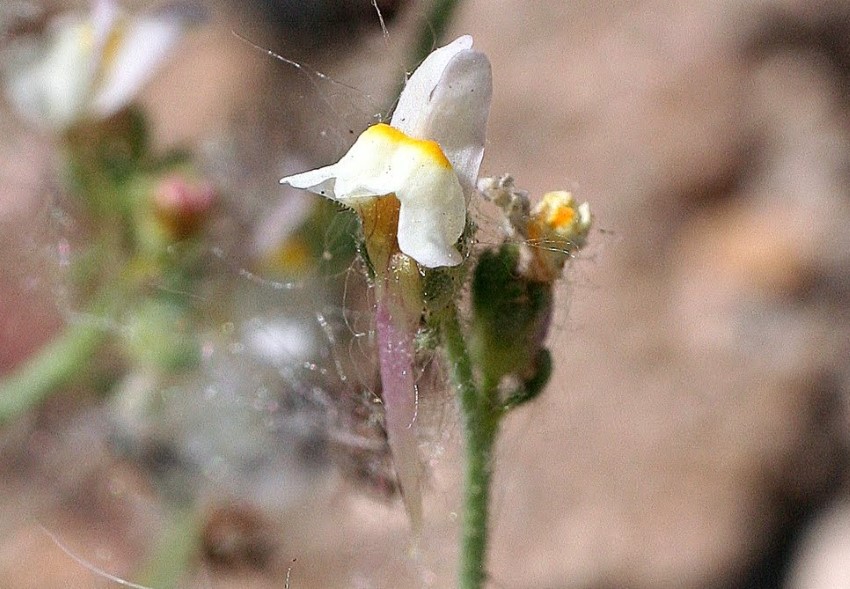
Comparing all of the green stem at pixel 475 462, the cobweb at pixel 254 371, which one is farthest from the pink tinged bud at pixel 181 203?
the green stem at pixel 475 462

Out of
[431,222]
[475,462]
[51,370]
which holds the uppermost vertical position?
[431,222]

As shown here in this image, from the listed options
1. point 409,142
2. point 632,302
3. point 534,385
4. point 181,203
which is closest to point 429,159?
point 409,142

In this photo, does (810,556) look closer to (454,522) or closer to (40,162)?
(454,522)

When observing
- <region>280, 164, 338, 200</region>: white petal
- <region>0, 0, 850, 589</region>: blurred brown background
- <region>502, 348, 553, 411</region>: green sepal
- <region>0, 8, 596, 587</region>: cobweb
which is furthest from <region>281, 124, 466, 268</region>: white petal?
<region>0, 0, 850, 589</region>: blurred brown background

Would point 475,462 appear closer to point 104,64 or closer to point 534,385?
point 534,385

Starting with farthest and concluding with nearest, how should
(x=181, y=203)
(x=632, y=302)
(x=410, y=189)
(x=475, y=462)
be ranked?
(x=632, y=302), (x=181, y=203), (x=475, y=462), (x=410, y=189)

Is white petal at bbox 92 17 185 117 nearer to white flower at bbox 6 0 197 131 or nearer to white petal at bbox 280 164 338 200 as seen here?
white flower at bbox 6 0 197 131

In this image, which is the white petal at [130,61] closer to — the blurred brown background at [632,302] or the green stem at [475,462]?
the blurred brown background at [632,302]

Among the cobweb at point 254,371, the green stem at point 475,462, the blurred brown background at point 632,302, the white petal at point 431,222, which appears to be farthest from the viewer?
the blurred brown background at point 632,302
